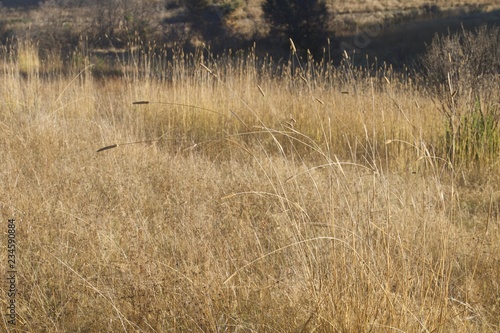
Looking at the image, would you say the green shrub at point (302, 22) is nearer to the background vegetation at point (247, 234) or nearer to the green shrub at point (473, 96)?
the green shrub at point (473, 96)

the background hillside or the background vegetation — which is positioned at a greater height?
the background hillside

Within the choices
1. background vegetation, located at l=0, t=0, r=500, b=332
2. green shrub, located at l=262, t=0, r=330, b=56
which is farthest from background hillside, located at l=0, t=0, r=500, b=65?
background vegetation, located at l=0, t=0, r=500, b=332

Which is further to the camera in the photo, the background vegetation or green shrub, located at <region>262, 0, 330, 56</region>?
green shrub, located at <region>262, 0, 330, 56</region>

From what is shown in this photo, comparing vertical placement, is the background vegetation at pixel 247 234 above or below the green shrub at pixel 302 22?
below

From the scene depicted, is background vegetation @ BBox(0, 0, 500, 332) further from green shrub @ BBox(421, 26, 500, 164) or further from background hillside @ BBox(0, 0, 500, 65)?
background hillside @ BBox(0, 0, 500, 65)

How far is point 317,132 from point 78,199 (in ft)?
12.8

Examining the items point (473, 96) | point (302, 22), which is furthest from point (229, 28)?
point (473, 96)

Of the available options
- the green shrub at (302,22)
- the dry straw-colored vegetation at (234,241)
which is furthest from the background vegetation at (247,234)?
the green shrub at (302,22)

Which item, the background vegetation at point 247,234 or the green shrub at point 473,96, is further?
the green shrub at point 473,96

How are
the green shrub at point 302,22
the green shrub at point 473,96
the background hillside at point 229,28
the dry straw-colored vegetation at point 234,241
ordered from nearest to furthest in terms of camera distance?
the dry straw-colored vegetation at point 234,241
the green shrub at point 473,96
the green shrub at point 302,22
the background hillside at point 229,28

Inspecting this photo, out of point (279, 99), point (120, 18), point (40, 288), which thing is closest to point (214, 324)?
point (40, 288)

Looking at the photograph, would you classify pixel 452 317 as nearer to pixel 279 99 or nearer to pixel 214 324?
pixel 214 324

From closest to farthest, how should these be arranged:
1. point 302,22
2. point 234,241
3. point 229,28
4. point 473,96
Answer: point 234,241 < point 473,96 < point 302,22 < point 229,28

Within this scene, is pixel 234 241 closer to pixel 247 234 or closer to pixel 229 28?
pixel 247 234
